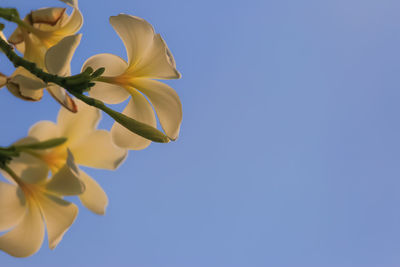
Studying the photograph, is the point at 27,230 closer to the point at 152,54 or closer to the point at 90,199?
the point at 90,199

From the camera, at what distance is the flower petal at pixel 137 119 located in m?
0.54

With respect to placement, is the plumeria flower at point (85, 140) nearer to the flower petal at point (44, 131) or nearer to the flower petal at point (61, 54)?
the flower petal at point (44, 131)

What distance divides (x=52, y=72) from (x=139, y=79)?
5.8 inches

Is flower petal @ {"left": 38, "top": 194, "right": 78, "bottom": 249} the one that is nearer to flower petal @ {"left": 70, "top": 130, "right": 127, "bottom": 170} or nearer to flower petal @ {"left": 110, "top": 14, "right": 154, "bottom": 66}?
flower petal @ {"left": 70, "top": 130, "right": 127, "bottom": 170}

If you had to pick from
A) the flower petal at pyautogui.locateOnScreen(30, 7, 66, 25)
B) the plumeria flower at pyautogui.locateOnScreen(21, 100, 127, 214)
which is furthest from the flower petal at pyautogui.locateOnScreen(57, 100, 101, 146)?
the flower petal at pyautogui.locateOnScreen(30, 7, 66, 25)

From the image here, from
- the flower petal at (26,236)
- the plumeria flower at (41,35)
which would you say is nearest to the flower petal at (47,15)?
the plumeria flower at (41,35)

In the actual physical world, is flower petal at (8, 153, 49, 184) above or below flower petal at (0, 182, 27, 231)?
above

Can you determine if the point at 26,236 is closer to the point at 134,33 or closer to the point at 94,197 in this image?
the point at 94,197

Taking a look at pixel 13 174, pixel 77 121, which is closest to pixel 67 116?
pixel 77 121

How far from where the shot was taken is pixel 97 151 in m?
0.57

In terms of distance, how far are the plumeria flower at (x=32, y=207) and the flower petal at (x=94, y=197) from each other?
0.22ft

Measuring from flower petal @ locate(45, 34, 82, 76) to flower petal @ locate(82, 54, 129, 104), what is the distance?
0.34 feet

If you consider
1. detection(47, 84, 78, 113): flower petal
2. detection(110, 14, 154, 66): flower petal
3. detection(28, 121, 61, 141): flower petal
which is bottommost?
detection(28, 121, 61, 141): flower petal

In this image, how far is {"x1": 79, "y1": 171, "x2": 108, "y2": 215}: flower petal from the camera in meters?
0.56
